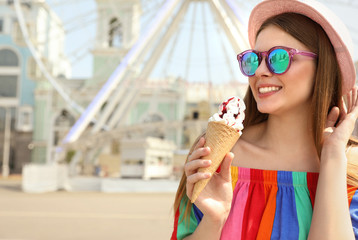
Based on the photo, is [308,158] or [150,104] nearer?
[308,158]

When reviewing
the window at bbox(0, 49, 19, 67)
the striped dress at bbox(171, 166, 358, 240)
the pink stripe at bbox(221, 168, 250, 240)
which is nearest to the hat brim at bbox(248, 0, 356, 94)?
the striped dress at bbox(171, 166, 358, 240)

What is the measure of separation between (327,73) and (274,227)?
55 centimetres

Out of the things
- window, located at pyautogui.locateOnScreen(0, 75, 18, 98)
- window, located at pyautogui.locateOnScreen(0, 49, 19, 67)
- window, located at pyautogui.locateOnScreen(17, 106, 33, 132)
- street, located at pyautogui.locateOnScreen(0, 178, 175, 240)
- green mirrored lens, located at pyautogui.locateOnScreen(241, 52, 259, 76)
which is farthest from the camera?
window, located at pyautogui.locateOnScreen(0, 49, 19, 67)

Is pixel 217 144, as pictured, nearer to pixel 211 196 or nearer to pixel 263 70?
pixel 211 196

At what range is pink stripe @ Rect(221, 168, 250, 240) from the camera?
4.86 feet

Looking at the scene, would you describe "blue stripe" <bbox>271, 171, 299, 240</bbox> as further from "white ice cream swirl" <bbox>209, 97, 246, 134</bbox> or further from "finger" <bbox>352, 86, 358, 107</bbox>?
"finger" <bbox>352, 86, 358, 107</bbox>

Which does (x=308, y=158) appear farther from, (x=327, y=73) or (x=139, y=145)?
(x=139, y=145)

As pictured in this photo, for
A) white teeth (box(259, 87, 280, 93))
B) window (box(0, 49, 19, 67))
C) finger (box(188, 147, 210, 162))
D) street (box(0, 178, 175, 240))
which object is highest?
window (box(0, 49, 19, 67))

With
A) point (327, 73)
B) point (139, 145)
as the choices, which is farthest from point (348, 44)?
point (139, 145)

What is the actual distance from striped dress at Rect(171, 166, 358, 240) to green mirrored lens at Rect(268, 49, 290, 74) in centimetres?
35

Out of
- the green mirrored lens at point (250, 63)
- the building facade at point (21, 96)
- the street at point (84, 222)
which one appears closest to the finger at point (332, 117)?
the green mirrored lens at point (250, 63)

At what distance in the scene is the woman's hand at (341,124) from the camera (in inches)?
56.9

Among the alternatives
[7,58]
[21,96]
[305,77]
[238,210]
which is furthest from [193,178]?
[7,58]

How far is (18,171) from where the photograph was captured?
32500 mm
